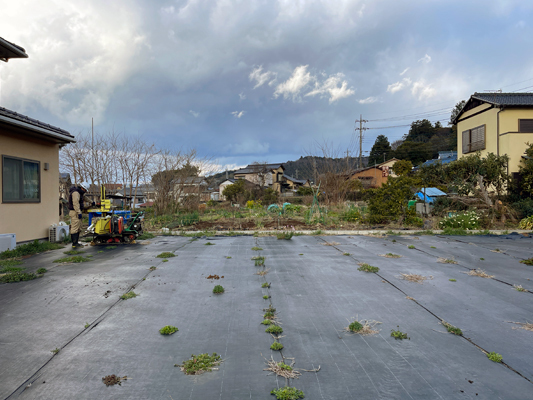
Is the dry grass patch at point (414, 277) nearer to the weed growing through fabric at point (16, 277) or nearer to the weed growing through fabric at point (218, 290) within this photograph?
the weed growing through fabric at point (218, 290)

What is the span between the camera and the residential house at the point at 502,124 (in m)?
14.6

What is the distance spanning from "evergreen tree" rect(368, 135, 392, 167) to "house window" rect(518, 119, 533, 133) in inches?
1028

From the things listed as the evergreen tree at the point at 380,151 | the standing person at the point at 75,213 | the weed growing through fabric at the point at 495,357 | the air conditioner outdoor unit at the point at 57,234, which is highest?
the evergreen tree at the point at 380,151

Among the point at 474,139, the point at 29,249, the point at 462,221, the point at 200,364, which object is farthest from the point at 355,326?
the point at 474,139

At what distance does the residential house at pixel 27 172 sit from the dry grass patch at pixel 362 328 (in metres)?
7.61

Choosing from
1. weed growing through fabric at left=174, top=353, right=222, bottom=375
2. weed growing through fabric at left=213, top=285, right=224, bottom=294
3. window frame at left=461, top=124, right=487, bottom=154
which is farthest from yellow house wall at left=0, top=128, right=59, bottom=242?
window frame at left=461, top=124, right=487, bottom=154

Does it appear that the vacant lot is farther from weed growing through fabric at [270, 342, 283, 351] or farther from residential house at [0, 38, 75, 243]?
residential house at [0, 38, 75, 243]

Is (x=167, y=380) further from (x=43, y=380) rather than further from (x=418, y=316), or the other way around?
(x=418, y=316)

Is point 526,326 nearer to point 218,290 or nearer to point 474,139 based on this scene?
point 218,290

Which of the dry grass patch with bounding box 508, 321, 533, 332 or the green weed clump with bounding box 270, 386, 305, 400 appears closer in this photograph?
the green weed clump with bounding box 270, 386, 305, 400

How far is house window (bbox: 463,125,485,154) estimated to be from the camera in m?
16.5

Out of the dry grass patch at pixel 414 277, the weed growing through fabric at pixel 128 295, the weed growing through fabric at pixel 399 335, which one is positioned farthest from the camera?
the dry grass patch at pixel 414 277

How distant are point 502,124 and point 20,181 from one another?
18.6 meters

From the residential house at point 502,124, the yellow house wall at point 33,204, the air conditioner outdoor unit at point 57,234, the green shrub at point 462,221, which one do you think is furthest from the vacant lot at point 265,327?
the residential house at point 502,124
